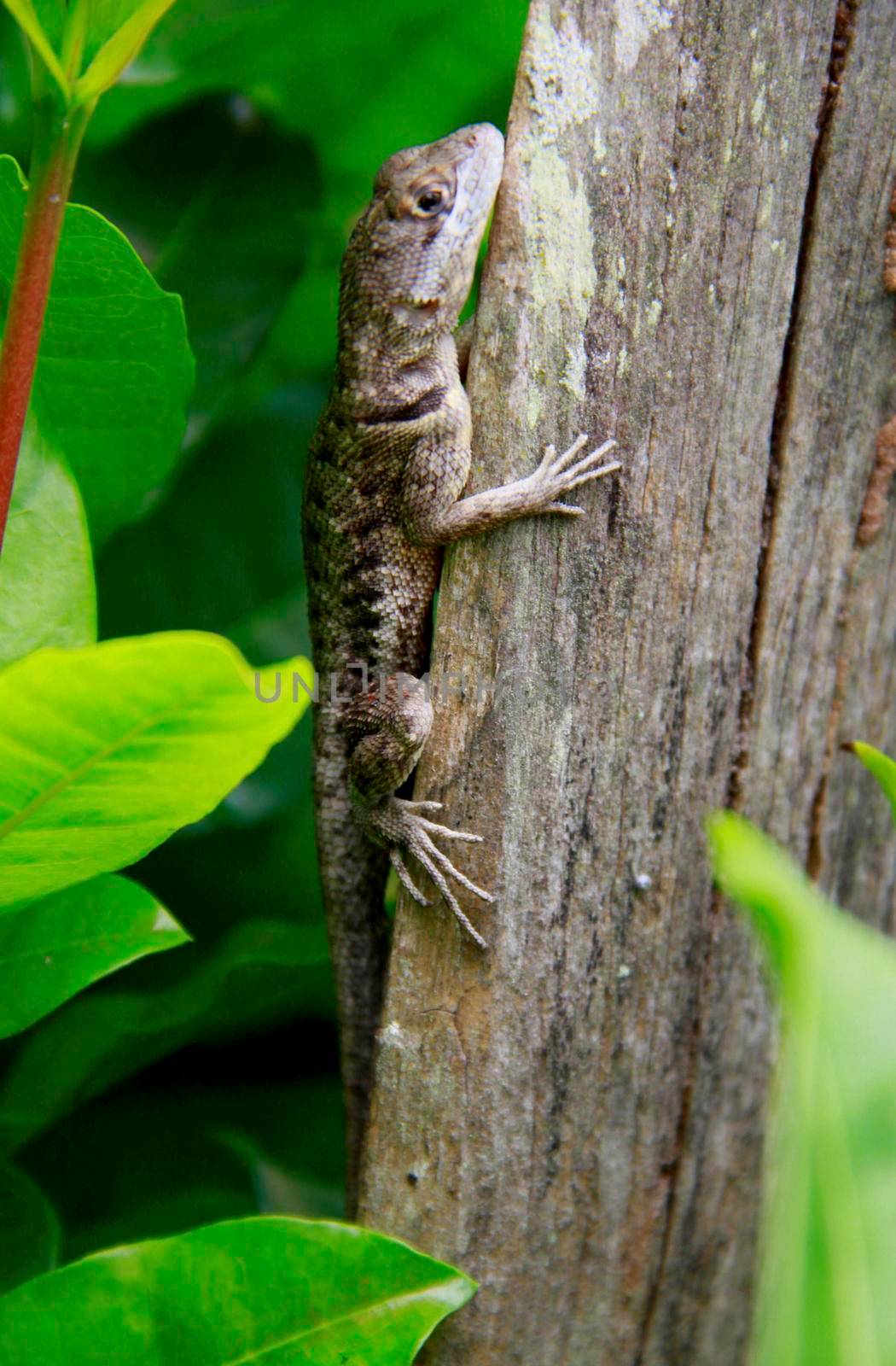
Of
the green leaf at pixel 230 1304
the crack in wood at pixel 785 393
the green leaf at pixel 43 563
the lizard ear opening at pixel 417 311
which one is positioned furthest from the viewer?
the lizard ear opening at pixel 417 311

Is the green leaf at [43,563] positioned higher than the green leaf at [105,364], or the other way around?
the green leaf at [105,364]

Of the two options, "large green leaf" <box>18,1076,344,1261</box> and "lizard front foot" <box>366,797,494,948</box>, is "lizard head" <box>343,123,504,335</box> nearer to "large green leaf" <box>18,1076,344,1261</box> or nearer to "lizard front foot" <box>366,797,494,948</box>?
"lizard front foot" <box>366,797,494,948</box>

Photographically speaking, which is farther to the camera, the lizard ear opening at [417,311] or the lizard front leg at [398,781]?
the lizard ear opening at [417,311]

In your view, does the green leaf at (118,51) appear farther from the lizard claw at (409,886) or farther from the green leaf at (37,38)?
the lizard claw at (409,886)

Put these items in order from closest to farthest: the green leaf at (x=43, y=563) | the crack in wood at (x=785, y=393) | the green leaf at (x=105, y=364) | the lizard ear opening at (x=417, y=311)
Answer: the green leaf at (x=43, y=563) → the green leaf at (x=105, y=364) → the crack in wood at (x=785, y=393) → the lizard ear opening at (x=417, y=311)

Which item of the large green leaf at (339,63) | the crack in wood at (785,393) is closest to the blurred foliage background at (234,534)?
the large green leaf at (339,63)

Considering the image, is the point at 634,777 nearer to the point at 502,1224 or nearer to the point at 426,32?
the point at 502,1224
